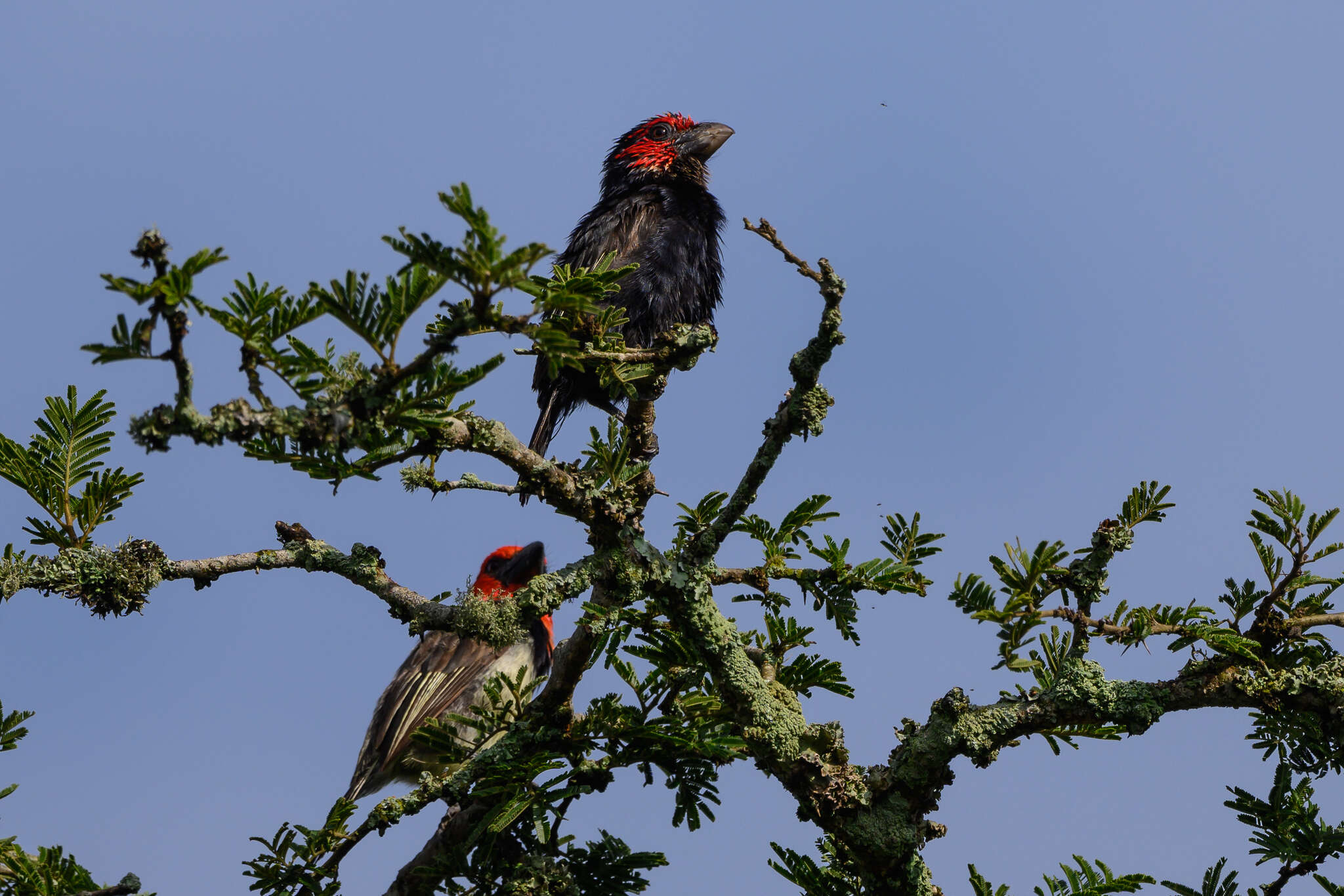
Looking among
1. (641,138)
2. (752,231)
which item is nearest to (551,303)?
(752,231)

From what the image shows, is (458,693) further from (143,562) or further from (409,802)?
(143,562)

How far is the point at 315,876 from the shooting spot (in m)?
2.95

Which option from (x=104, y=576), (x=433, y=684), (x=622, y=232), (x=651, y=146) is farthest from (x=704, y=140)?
(x=104, y=576)

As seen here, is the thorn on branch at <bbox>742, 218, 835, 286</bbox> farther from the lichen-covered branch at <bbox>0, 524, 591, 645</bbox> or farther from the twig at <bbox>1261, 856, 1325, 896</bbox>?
the twig at <bbox>1261, 856, 1325, 896</bbox>

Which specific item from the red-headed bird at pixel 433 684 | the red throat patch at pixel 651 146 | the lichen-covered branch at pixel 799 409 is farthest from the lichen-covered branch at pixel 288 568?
the red throat patch at pixel 651 146

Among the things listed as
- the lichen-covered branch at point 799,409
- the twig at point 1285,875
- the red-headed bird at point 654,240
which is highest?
the red-headed bird at point 654,240

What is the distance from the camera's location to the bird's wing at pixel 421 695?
4.66m

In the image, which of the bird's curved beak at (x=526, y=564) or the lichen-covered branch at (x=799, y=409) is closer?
the lichen-covered branch at (x=799, y=409)

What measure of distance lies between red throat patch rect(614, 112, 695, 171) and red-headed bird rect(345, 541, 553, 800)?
268 cm

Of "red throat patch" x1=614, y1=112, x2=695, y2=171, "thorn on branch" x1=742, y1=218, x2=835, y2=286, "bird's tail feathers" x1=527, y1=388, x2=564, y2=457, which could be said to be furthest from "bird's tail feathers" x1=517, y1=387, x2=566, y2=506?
"thorn on branch" x1=742, y1=218, x2=835, y2=286

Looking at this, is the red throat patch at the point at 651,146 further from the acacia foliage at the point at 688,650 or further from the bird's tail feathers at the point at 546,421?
the acacia foliage at the point at 688,650

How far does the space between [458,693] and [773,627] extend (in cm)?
222

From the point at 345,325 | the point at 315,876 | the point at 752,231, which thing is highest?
the point at 752,231

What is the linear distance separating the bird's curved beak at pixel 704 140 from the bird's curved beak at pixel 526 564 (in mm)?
2793
